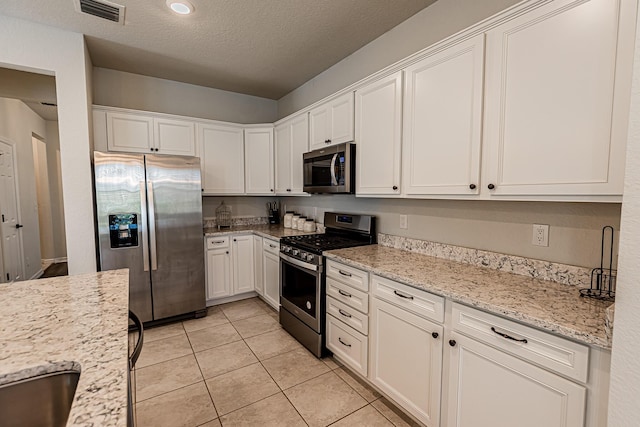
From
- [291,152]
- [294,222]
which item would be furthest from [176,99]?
[294,222]

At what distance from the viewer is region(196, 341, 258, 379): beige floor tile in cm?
238

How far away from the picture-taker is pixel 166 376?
2297 millimetres

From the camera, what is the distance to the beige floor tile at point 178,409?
1837mm

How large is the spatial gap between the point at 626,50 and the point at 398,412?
2200mm


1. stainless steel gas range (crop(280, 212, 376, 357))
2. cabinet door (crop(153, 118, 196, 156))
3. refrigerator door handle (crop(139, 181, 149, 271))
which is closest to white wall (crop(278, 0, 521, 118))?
stainless steel gas range (crop(280, 212, 376, 357))

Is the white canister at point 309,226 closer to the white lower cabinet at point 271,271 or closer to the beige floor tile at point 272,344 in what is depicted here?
the white lower cabinet at point 271,271

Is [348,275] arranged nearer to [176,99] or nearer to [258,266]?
[258,266]

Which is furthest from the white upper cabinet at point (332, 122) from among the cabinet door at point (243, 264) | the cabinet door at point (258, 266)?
the cabinet door at point (243, 264)

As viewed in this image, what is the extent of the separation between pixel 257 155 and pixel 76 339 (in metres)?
3.32

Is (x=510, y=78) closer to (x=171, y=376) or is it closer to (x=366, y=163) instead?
(x=366, y=163)

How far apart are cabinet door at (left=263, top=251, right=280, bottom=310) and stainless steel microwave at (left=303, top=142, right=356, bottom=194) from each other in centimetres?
91

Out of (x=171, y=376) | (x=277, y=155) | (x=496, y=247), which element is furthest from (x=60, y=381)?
(x=277, y=155)

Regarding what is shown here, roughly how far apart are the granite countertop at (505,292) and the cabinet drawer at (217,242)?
1.88 m

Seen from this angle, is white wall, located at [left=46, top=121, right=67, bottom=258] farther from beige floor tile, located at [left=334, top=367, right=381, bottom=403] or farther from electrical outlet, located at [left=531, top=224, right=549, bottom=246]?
electrical outlet, located at [left=531, top=224, right=549, bottom=246]
